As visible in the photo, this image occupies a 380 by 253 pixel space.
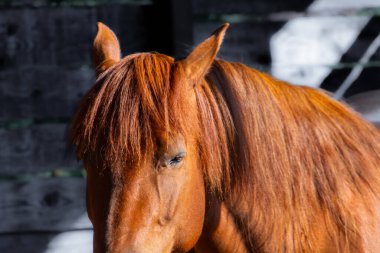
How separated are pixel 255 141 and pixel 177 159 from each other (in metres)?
0.27

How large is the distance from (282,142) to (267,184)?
125 millimetres

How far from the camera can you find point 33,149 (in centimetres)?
352

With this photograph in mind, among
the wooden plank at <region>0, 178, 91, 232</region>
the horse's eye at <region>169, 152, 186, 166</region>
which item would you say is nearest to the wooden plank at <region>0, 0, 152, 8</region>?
the wooden plank at <region>0, 178, 91, 232</region>

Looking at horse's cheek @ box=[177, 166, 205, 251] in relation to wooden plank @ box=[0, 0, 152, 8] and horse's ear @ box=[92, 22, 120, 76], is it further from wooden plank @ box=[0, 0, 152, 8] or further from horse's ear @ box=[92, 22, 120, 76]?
wooden plank @ box=[0, 0, 152, 8]

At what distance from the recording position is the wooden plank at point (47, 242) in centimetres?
358

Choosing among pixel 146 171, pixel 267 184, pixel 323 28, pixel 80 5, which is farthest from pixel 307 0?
pixel 146 171

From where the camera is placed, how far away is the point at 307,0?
12.4ft

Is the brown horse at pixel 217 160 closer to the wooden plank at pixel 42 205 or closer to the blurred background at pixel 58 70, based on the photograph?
the blurred background at pixel 58 70

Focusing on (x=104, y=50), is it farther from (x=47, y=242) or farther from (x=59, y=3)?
(x=47, y=242)

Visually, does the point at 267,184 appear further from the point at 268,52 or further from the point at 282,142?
the point at 268,52

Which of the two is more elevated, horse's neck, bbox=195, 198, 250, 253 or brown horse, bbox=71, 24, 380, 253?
brown horse, bbox=71, 24, 380, 253

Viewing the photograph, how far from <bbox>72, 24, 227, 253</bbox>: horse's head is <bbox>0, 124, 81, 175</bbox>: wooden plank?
1603mm

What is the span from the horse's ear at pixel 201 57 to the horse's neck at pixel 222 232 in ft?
1.23

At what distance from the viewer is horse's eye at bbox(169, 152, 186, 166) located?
187 cm
